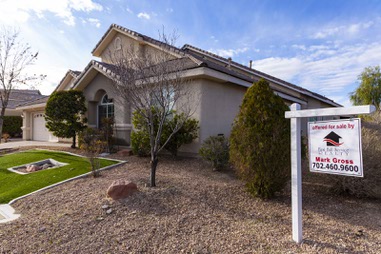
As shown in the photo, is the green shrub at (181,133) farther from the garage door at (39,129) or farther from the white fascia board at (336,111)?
the garage door at (39,129)

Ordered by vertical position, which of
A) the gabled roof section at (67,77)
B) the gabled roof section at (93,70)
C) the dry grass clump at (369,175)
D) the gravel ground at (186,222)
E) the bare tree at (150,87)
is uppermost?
the gabled roof section at (67,77)

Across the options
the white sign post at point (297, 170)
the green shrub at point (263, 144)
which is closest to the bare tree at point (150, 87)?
the green shrub at point (263, 144)

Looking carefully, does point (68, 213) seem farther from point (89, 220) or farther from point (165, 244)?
point (165, 244)

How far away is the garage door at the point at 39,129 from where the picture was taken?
63.6 feet

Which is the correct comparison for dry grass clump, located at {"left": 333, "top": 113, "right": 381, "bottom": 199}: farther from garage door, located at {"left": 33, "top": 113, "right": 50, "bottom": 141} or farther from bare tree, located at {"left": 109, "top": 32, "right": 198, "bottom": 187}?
garage door, located at {"left": 33, "top": 113, "right": 50, "bottom": 141}

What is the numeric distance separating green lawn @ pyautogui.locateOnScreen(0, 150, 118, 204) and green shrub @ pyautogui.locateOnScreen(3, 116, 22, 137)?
18166 mm

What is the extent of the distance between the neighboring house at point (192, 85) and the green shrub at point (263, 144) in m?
3.74

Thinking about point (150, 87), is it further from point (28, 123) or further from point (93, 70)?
point (28, 123)

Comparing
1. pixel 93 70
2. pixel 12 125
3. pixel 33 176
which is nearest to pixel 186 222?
pixel 33 176

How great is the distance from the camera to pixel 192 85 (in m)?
10.0

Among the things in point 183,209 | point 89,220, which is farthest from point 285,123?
point 89,220

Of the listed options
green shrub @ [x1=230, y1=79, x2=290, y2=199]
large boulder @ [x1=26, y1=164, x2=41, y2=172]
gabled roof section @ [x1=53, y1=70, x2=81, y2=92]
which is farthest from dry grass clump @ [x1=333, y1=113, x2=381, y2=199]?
gabled roof section @ [x1=53, y1=70, x2=81, y2=92]

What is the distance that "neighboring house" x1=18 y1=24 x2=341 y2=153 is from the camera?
9836 millimetres

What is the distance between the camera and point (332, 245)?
136 inches
